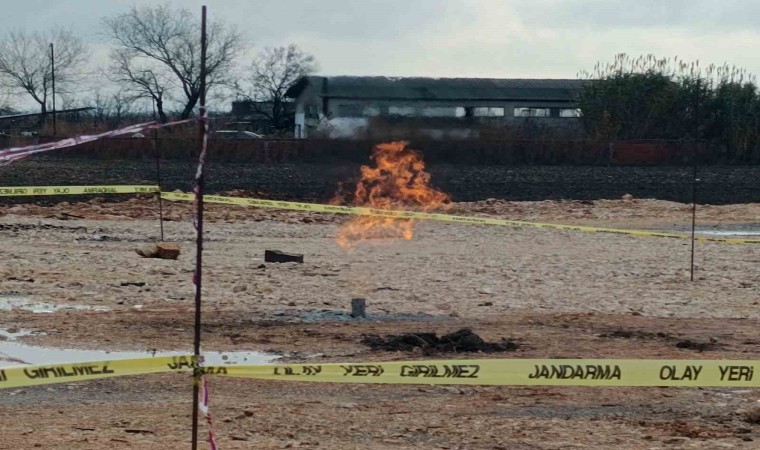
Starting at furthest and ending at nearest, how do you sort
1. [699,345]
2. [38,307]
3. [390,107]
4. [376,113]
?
[390,107] < [376,113] < [38,307] < [699,345]

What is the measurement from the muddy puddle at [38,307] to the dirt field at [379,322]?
0.28 m

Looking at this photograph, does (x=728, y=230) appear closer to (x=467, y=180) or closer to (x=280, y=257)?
(x=467, y=180)

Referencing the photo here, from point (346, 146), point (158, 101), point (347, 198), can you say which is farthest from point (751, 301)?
point (158, 101)

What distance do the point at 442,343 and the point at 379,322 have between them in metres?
1.87

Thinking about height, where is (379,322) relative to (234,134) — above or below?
below

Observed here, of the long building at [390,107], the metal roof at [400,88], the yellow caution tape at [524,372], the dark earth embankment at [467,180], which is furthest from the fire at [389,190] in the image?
the yellow caution tape at [524,372]

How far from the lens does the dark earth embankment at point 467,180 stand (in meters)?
34.9

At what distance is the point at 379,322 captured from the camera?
13.5 metres

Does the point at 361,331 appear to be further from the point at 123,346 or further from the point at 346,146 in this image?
the point at 346,146

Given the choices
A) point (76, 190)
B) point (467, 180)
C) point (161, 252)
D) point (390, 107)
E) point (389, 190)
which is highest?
point (390, 107)

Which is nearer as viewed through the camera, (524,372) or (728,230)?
(524,372)

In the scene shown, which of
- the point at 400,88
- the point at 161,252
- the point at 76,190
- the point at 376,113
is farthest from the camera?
the point at 76,190

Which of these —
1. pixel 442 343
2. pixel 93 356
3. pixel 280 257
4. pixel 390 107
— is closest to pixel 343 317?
pixel 442 343

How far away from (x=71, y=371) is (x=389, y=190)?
17.4 metres
